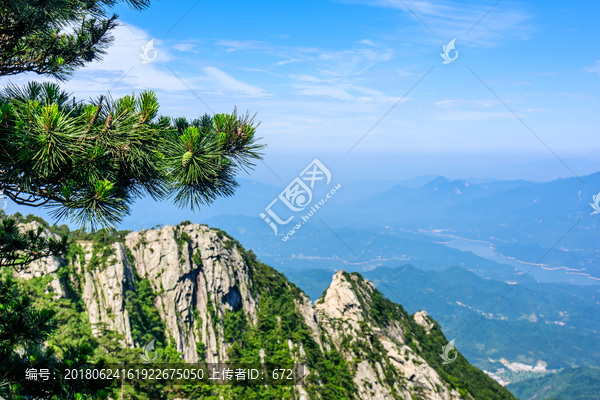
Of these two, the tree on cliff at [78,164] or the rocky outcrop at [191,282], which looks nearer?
the tree on cliff at [78,164]

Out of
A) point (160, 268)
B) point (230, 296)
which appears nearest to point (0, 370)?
point (160, 268)

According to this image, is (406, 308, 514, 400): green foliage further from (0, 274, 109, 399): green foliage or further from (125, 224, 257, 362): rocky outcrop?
(0, 274, 109, 399): green foliage

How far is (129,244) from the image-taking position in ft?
98.1

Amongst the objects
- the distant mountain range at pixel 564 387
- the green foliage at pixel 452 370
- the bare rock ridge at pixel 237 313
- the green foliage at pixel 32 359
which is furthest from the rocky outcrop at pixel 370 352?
the distant mountain range at pixel 564 387

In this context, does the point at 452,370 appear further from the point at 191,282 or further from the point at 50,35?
the point at 50,35

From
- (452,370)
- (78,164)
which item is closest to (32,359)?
(78,164)

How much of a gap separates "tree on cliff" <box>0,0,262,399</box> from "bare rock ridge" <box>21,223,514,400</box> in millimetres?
20391

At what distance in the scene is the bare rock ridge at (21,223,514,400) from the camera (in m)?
25.1

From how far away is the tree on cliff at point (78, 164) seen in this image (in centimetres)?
353

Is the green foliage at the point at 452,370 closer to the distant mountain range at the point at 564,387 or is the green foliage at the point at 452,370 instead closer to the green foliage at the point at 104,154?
the green foliage at the point at 104,154

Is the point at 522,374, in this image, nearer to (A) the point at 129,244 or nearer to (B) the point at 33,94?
(A) the point at 129,244

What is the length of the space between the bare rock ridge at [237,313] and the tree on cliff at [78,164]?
2039cm

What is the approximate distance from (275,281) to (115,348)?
22687mm

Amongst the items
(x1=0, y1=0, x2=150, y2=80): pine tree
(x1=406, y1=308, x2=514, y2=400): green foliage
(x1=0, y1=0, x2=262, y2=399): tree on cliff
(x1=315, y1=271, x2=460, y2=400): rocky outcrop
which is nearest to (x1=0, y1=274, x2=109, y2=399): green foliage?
(x1=0, y1=0, x2=262, y2=399): tree on cliff
